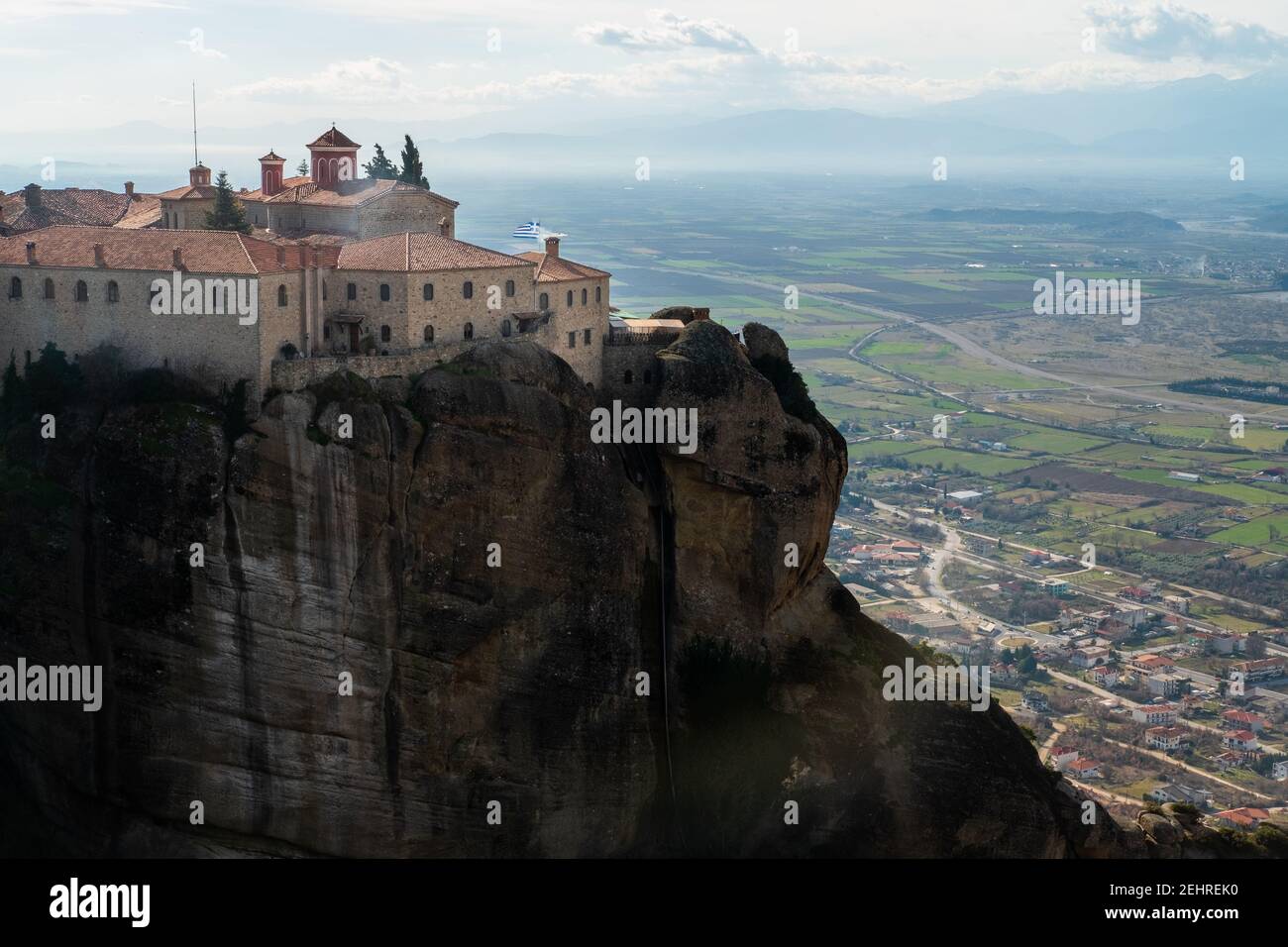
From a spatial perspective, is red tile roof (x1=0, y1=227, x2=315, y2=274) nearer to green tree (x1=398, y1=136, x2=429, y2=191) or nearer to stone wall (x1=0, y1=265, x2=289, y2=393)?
stone wall (x1=0, y1=265, x2=289, y2=393)

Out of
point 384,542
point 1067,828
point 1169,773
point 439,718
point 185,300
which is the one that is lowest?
point 1169,773

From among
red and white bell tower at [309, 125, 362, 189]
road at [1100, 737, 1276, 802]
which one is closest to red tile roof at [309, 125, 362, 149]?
red and white bell tower at [309, 125, 362, 189]

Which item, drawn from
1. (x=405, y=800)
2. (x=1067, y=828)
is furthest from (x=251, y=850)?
(x=1067, y=828)

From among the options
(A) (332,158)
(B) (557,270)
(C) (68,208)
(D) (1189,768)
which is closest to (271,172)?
(A) (332,158)

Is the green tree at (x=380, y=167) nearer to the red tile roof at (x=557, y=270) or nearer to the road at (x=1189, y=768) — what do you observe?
the red tile roof at (x=557, y=270)

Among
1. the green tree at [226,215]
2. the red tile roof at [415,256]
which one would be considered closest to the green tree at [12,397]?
the red tile roof at [415,256]
